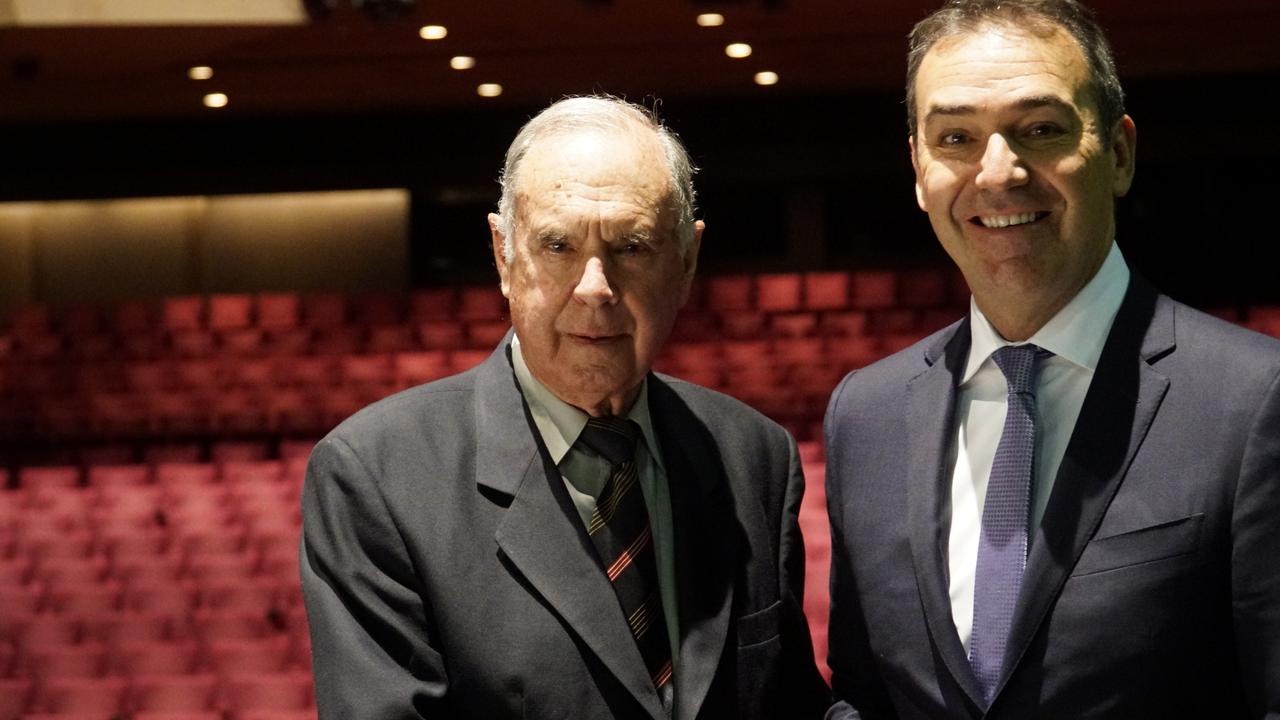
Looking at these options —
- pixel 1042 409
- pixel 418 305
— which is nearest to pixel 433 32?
pixel 418 305

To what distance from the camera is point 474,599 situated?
3.45 feet

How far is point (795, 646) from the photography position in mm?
1170

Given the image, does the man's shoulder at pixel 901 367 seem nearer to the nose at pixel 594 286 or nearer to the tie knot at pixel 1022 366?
the tie knot at pixel 1022 366

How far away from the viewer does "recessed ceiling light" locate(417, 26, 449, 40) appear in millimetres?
5223

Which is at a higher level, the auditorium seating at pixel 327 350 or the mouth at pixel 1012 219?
the mouth at pixel 1012 219

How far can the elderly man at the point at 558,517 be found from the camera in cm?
104

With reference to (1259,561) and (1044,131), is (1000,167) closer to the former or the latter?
(1044,131)

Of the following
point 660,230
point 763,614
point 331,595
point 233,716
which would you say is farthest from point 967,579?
point 233,716

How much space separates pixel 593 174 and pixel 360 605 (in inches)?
14.2

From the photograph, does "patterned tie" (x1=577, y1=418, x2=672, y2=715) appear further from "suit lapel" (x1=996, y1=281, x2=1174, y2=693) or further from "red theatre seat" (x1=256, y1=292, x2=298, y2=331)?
"red theatre seat" (x1=256, y1=292, x2=298, y2=331)

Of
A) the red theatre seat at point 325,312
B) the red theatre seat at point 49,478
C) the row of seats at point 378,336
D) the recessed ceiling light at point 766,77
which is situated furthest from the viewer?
the recessed ceiling light at point 766,77

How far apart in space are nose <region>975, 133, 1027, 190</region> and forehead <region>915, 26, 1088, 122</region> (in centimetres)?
3

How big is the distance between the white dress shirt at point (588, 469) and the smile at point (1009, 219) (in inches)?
12.3

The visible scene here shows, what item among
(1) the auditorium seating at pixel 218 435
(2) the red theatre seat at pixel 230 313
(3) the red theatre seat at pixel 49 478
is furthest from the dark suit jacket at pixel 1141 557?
(2) the red theatre seat at pixel 230 313
